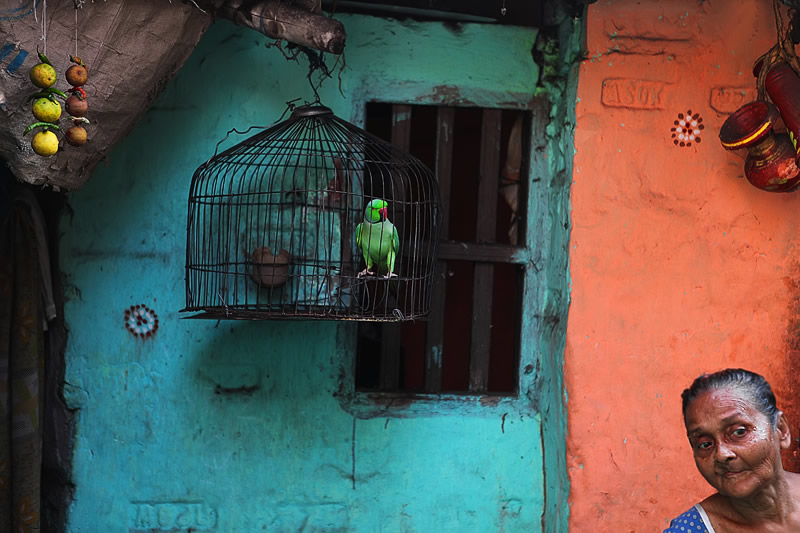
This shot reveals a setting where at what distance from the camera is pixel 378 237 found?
2568mm

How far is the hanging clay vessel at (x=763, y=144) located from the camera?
2.62 metres

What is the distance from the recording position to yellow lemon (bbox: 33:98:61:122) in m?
2.07

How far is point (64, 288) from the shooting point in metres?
2.80

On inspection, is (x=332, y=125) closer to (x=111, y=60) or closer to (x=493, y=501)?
(x=111, y=60)

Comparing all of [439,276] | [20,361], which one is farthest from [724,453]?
[20,361]

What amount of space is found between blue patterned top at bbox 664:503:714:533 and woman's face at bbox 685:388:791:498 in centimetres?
12

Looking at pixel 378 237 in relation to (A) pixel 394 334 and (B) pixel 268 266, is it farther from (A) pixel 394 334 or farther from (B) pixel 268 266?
(A) pixel 394 334

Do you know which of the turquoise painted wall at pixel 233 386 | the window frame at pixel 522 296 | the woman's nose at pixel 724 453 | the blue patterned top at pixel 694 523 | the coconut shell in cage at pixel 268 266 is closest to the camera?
the woman's nose at pixel 724 453

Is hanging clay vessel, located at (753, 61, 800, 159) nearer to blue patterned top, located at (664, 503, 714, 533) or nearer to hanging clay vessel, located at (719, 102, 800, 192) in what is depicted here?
hanging clay vessel, located at (719, 102, 800, 192)

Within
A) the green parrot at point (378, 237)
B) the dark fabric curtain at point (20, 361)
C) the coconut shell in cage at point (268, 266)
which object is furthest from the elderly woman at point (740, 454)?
the dark fabric curtain at point (20, 361)

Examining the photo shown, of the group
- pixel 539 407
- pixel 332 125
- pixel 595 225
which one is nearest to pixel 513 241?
pixel 595 225

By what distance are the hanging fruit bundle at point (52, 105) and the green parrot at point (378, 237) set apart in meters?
0.89

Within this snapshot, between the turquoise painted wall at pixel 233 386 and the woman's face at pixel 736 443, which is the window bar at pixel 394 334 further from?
the woman's face at pixel 736 443

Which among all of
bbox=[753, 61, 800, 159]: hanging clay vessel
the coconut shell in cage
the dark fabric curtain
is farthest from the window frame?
the dark fabric curtain
